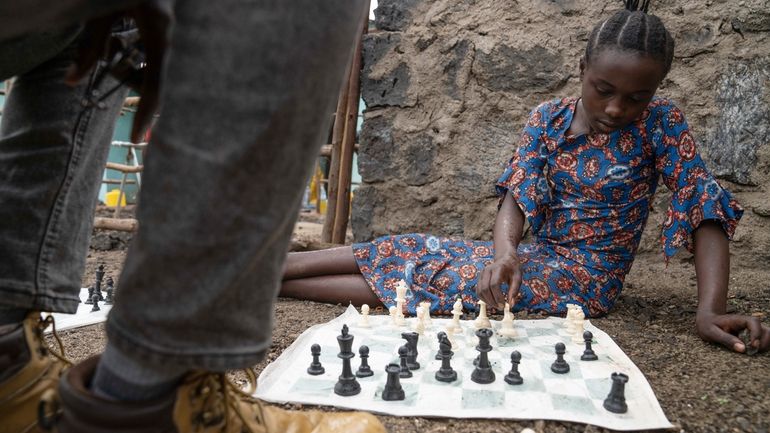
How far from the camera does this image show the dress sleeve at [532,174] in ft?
7.95

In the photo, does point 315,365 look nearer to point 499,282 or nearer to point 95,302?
point 499,282

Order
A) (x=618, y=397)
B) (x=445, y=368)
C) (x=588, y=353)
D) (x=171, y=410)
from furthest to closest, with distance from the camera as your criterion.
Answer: (x=588, y=353), (x=445, y=368), (x=618, y=397), (x=171, y=410)

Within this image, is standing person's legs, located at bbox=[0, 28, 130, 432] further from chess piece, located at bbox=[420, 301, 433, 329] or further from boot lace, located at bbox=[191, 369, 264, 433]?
chess piece, located at bbox=[420, 301, 433, 329]

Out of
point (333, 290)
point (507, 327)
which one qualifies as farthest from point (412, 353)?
point (333, 290)

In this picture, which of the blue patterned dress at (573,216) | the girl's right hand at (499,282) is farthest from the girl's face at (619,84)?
the girl's right hand at (499,282)

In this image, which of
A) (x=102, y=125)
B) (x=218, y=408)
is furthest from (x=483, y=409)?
(x=102, y=125)

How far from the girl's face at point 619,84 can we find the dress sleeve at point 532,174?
31 cm

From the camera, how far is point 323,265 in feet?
8.68

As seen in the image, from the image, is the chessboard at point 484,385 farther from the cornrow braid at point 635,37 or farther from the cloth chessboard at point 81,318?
the cornrow braid at point 635,37

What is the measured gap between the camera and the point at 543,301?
2.32m

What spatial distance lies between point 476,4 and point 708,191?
179 cm

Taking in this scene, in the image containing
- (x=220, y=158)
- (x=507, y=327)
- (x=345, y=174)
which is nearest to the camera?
(x=220, y=158)

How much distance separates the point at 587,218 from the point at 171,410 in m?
2.00

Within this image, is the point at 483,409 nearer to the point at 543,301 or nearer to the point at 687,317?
the point at 543,301
